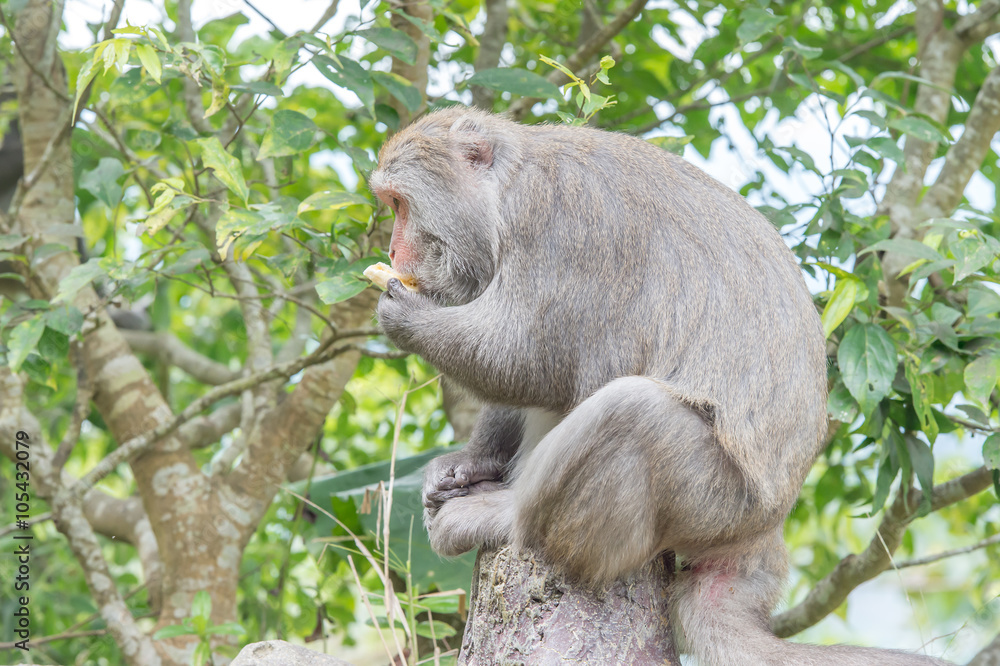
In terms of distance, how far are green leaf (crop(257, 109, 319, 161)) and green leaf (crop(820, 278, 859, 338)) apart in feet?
6.61

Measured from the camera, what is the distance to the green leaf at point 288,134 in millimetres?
3301

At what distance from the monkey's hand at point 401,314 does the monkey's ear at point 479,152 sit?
54cm

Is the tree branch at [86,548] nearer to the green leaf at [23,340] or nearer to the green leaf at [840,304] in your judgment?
the green leaf at [23,340]

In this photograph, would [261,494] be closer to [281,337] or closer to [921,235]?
[281,337]

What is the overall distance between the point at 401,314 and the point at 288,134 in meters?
0.87

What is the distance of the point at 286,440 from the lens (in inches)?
185

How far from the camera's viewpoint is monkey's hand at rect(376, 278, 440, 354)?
10.1 ft

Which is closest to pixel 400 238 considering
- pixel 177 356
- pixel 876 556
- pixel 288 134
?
pixel 288 134

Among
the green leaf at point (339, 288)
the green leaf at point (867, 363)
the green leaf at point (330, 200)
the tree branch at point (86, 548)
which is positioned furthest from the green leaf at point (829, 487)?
the tree branch at point (86, 548)

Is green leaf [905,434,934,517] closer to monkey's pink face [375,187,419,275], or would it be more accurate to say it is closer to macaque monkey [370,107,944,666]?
macaque monkey [370,107,944,666]

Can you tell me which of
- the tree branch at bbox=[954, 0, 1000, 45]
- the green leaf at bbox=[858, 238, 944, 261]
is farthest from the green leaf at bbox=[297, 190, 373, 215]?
the tree branch at bbox=[954, 0, 1000, 45]

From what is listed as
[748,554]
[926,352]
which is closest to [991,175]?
[926,352]

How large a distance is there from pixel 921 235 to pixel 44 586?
5.79 metres

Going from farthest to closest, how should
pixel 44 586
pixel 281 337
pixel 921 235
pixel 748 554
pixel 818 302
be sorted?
1. pixel 281 337
2. pixel 44 586
3. pixel 921 235
4. pixel 818 302
5. pixel 748 554
